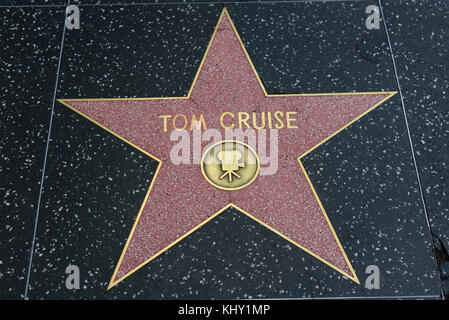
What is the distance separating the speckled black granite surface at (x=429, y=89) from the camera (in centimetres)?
141

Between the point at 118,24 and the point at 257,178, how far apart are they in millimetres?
898

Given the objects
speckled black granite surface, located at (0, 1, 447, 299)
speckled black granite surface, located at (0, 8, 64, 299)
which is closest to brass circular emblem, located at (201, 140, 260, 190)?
speckled black granite surface, located at (0, 1, 447, 299)

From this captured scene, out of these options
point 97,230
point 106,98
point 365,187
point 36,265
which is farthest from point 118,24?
point 365,187

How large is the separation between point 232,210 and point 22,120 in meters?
0.89

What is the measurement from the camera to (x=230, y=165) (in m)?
1.43

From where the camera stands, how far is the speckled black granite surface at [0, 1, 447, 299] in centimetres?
131

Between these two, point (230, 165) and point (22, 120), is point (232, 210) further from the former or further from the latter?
point (22, 120)

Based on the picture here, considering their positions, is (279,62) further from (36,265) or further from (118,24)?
(36,265)

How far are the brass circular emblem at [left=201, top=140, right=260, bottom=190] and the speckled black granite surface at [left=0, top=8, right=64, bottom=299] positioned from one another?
0.63 meters

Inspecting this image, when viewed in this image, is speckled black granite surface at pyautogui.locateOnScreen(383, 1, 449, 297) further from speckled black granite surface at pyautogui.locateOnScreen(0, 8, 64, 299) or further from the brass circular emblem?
speckled black granite surface at pyautogui.locateOnScreen(0, 8, 64, 299)

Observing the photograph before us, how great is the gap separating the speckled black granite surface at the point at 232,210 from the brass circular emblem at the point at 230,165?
11 cm

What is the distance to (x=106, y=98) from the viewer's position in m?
1.53

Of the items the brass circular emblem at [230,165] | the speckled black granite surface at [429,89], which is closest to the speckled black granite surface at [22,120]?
the brass circular emblem at [230,165]

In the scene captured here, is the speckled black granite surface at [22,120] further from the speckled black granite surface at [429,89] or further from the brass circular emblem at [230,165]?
the speckled black granite surface at [429,89]
